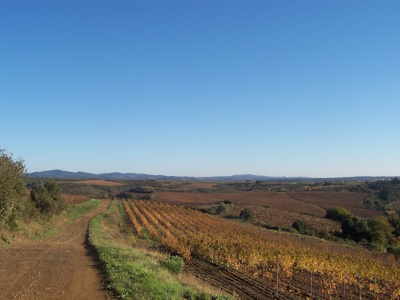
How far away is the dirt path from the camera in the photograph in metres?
8.65

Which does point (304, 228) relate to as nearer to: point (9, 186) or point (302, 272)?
point (302, 272)

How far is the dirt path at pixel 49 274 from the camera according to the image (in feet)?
28.4

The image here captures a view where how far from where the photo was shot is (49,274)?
→ 10.8 meters

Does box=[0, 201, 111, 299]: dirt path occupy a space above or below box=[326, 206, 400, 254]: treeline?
above

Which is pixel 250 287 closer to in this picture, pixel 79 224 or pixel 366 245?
pixel 79 224

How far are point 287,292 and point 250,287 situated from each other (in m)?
1.66

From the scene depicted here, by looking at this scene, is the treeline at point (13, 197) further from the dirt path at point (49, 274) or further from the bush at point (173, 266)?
the bush at point (173, 266)

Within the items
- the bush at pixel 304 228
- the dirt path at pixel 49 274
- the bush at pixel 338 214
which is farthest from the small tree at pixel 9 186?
the bush at pixel 338 214

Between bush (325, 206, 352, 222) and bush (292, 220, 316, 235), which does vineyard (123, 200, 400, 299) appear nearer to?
bush (292, 220, 316, 235)

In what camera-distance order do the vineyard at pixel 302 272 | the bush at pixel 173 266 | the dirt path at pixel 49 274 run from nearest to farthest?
1. the dirt path at pixel 49 274
2. the bush at pixel 173 266
3. the vineyard at pixel 302 272

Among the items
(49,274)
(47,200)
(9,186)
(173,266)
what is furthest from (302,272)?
(47,200)

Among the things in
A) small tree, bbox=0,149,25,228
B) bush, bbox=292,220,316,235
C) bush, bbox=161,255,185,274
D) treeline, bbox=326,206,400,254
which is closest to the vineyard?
bush, bbox=161,255,185,274

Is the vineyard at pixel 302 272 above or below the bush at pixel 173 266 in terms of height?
below

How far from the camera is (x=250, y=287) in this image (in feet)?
45.4
